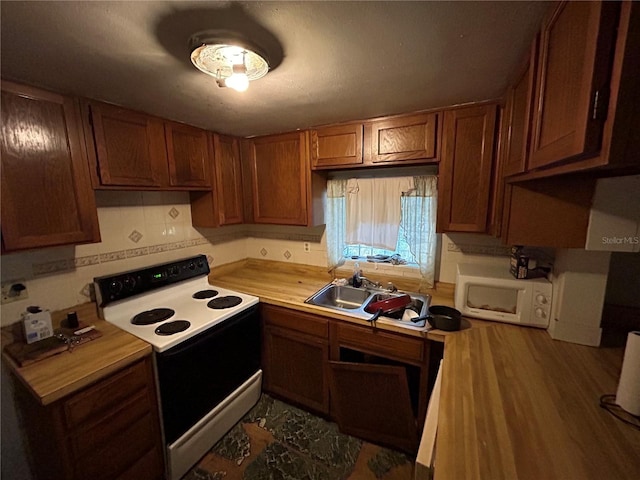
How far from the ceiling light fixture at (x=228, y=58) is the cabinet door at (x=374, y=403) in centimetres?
152

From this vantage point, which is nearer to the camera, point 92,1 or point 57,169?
point 92,1

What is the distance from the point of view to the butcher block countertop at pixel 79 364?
1004 mm

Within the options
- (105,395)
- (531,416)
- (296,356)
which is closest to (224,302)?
(296,356)

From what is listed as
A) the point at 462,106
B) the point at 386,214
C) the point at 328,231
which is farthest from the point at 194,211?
the point at 462,106

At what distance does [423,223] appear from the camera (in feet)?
6.30

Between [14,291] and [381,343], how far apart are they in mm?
1965

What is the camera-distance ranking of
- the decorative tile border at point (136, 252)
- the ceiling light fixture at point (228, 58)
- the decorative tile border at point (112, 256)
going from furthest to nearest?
the decorative tile border at point (136, 252)
the decorative tile border at point (112, 256)
the ceiling light fixture at point (228, 58)

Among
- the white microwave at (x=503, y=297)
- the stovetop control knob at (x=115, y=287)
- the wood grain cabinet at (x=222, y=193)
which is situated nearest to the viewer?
the white microwave at (x=503, y=297)

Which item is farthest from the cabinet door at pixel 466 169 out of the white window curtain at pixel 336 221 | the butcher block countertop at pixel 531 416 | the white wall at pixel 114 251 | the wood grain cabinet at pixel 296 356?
the white wall at pixel 114 251

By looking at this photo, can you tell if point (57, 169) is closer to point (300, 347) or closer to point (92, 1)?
point (92, 1)

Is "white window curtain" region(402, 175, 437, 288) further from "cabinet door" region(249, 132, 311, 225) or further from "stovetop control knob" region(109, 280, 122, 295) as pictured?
"stovetop control knob" region(109, 280, 122, 295)

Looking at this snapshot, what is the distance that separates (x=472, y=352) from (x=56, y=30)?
1.94 m

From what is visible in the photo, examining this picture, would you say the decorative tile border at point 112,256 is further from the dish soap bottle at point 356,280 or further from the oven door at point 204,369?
the dish soap bottle at point 356,280

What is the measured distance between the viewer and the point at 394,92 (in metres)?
1.31
